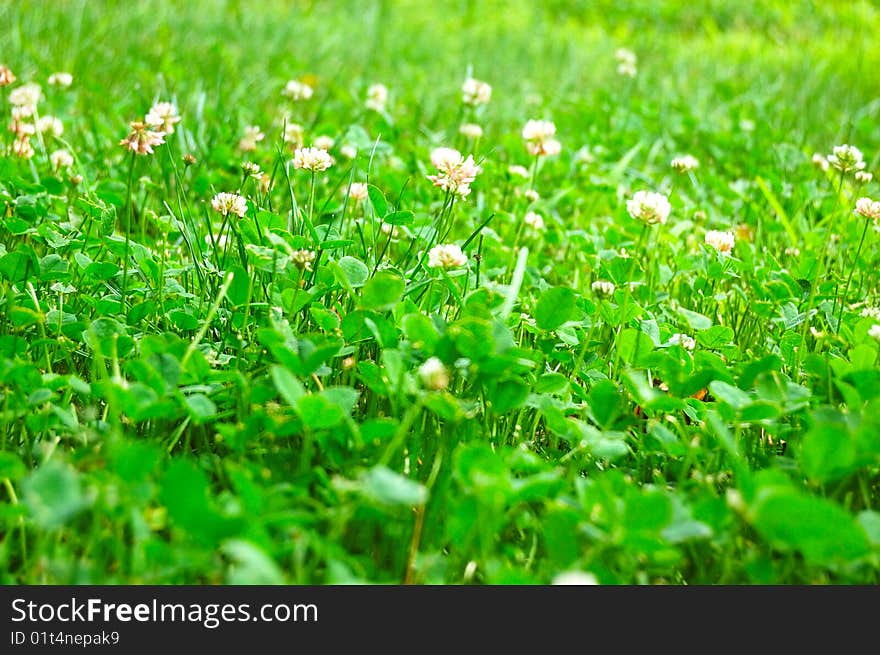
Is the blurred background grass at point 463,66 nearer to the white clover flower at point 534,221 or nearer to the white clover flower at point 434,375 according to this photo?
the white clover flower at point 534,221

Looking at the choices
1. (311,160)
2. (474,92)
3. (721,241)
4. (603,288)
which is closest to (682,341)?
(603,288)

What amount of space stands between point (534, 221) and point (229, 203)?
95cm

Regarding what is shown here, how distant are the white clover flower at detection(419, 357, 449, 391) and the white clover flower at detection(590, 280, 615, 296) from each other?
0.52 meters

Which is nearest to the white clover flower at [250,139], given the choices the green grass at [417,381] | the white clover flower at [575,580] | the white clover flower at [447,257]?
the green grass at [417,381]

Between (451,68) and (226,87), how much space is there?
55.3 inches

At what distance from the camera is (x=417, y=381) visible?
122 centimetres

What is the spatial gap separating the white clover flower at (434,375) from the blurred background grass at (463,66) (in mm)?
1790

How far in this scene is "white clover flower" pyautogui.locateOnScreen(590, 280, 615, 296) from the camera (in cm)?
158

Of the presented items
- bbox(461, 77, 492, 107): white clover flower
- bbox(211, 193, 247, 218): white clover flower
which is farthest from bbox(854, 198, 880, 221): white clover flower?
bbox(211, 193, 247, 218): white clover flower

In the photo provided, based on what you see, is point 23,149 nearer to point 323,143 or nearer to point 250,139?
point 250,139

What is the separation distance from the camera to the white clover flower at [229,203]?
4.99 ft

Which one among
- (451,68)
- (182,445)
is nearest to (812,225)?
(182,445)

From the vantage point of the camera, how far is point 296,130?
2.25 metres
